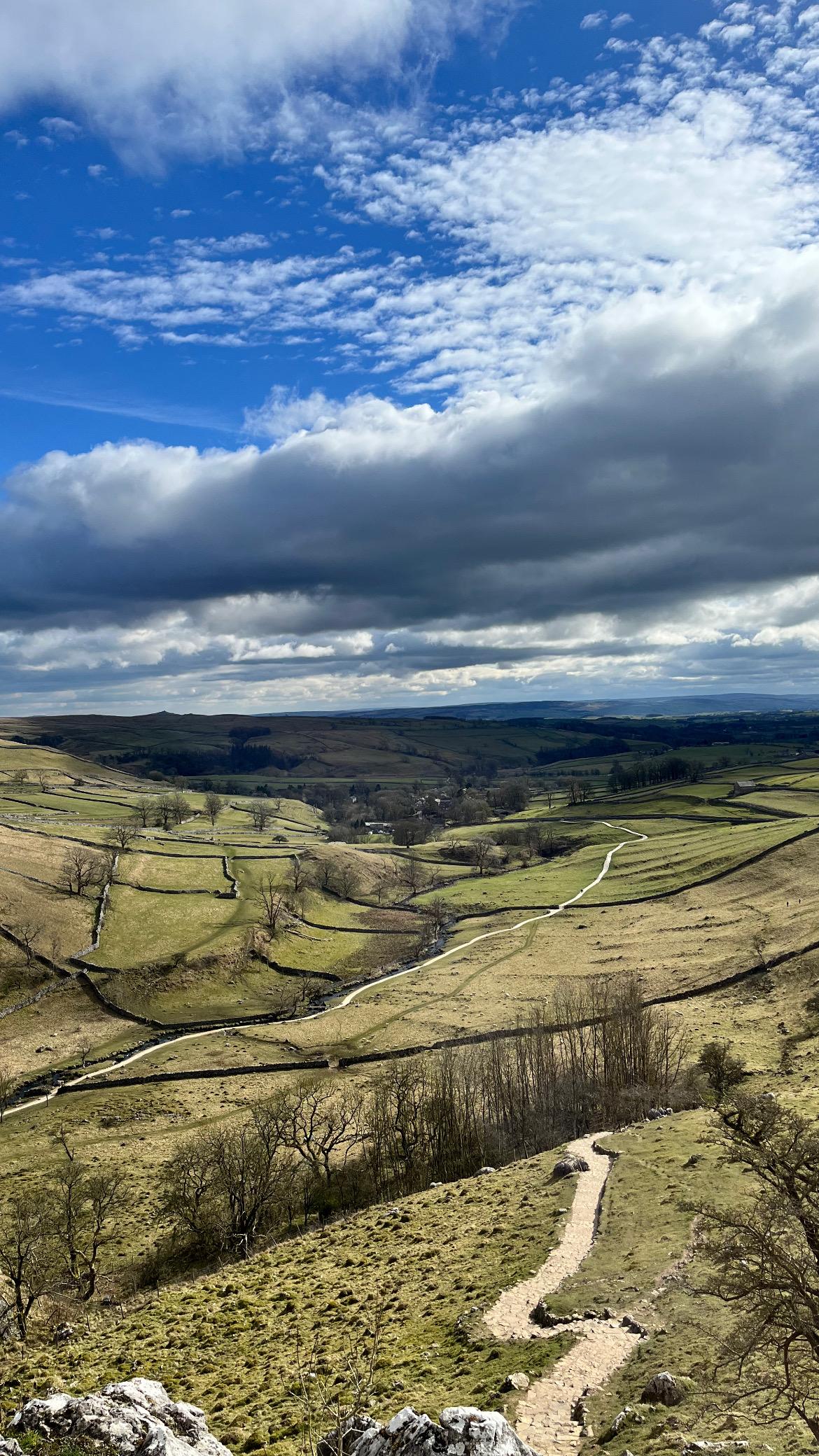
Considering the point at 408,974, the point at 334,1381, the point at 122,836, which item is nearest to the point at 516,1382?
the point at 334,1381

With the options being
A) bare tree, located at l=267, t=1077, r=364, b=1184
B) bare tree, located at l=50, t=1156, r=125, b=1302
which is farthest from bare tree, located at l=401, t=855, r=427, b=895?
bare tree, located at l=50, t=1156, r=125, b=1302

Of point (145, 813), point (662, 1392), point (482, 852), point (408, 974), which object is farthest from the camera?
point (145, 813)

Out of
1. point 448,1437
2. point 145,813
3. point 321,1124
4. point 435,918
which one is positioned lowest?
point 435,918

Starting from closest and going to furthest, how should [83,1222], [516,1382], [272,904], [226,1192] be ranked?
[516,1382] → [83,1222] → [226,1192] → [272,904]

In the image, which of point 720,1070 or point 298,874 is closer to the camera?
point 720,1070

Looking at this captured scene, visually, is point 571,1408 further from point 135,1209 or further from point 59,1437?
point 135,1209

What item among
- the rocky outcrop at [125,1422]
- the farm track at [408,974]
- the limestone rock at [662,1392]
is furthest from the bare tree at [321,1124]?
the limestone rock at [662,1392]

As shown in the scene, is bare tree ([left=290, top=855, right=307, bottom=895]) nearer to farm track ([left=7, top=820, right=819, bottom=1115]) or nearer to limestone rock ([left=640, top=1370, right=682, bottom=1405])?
farm track ([left=7, top=820, right=819, bottom=1115])

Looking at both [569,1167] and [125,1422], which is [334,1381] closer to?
[125,1422]
